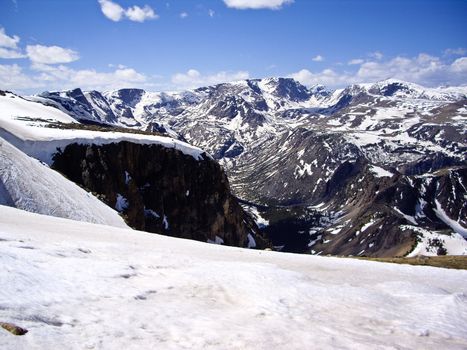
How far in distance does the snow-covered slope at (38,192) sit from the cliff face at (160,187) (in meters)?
17.6

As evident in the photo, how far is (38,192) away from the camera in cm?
3419

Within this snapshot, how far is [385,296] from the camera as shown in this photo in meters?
16.4

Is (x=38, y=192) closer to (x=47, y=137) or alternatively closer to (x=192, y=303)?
(x=192, y=303)

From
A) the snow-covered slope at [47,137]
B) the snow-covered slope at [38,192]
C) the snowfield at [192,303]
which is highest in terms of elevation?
the snow-covered slope at [47,137]

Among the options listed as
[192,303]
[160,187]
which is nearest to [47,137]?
[160,187]

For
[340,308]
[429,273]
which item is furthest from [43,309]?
[429,273]

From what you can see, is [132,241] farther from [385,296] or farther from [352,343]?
[352,343]

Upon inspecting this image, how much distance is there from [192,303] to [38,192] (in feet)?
83.2

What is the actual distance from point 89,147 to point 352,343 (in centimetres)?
6603

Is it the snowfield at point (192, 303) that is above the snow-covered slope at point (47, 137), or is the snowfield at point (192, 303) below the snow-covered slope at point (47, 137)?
below

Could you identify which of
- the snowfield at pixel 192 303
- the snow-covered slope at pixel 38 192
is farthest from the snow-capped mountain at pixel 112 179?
the snowfield at pixel 192 303

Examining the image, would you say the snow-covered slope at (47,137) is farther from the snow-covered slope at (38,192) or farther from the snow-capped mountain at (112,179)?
the snow-covered slope at (38,192)

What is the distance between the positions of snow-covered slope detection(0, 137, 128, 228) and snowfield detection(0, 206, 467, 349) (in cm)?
1125

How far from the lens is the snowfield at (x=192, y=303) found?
10.4 m
